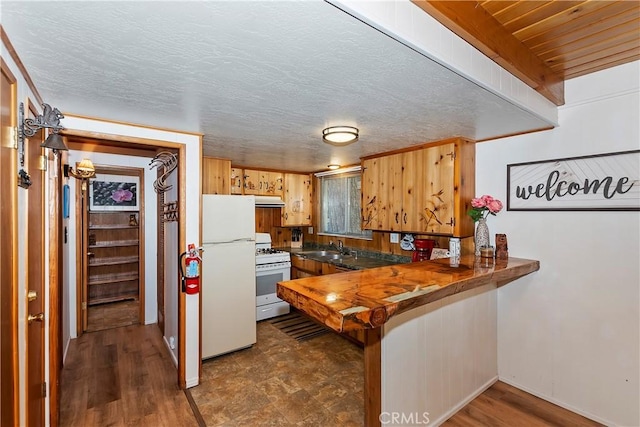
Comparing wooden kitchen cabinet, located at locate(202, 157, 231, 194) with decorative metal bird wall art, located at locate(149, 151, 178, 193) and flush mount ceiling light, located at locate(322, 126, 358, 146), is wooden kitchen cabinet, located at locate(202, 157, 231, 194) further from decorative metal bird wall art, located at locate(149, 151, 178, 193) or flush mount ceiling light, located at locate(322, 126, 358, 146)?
flush mount ceiling light, located at locate(322, 126, 358, 146)

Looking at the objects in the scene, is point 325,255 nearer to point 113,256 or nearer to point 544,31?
point 544,31

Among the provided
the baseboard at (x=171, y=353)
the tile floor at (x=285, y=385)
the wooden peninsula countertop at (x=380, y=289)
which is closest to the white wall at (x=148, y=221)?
the baseboard at (x=171, y=353)

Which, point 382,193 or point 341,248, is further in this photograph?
point 341,248

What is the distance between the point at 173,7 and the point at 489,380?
3.39m

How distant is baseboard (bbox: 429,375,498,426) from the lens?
2.18 metres

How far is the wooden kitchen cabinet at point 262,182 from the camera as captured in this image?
448 cm

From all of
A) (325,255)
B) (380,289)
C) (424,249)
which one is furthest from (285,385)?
(325,255)

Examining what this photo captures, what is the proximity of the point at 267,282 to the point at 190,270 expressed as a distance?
172cm

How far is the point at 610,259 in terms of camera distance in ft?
6.99

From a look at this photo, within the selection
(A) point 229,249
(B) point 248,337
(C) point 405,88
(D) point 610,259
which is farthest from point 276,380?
(D) point 610,259

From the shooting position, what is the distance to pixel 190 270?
254 cm

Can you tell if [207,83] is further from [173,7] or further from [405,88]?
[405,88]

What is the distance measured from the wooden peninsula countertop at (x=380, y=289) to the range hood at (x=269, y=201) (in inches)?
105

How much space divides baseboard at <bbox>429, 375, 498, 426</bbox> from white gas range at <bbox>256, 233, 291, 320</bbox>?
237 centimetres
